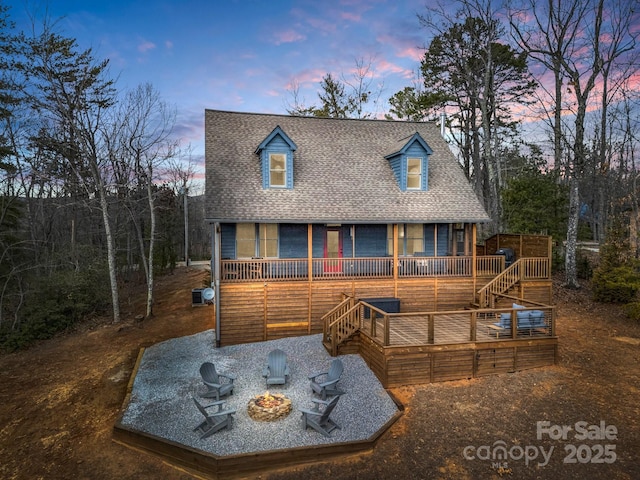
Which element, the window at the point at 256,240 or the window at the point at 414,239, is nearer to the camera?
the window at the point at 256,240

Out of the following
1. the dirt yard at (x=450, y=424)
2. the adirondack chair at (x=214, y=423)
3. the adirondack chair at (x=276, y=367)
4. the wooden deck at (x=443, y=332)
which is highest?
the wooden deck at (x=443, y=332)

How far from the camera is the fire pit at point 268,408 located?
7.91 m

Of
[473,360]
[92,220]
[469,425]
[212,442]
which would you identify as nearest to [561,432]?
[469,425]

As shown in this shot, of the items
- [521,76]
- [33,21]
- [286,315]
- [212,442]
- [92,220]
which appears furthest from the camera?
[92,220]

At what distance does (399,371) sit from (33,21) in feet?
69.1

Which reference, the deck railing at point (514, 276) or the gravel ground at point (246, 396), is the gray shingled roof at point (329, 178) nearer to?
the deck railing at point (514, 276)

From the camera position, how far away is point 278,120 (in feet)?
59.1

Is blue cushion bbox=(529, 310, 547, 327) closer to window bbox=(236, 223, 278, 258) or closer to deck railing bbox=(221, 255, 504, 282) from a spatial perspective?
deck railing bbox=(221, 255, 504, 282)

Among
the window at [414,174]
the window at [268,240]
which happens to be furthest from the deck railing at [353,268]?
the window at [414,174]

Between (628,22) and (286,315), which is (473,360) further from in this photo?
(628,22)

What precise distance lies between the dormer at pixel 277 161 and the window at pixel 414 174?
5310mm

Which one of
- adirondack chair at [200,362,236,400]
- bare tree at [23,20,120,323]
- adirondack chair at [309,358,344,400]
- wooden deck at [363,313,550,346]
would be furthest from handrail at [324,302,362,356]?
Answer: bare tree at [23,20,120,323]

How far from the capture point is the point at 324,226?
15672 millimetres

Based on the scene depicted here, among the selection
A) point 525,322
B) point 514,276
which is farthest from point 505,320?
point 514,276
